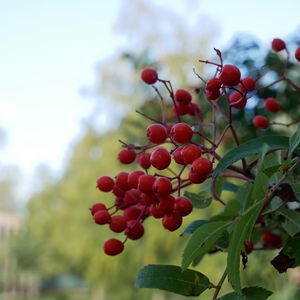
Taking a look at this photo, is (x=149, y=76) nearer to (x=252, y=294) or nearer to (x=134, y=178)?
(x=134, y=178)

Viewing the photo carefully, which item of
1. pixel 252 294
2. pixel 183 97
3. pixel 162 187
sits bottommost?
pixel 252 294

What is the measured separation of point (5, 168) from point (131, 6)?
78.5 feet

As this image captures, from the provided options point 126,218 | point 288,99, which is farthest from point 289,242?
point 288,99

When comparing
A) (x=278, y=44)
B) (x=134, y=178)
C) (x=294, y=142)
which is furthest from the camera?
(x=278, y=44)

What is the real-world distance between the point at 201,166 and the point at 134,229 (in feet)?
0.51

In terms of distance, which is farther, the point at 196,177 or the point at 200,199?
the point at 200,199

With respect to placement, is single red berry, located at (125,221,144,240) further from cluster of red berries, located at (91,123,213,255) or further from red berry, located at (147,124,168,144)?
red berry, located at (147,124,168,144)

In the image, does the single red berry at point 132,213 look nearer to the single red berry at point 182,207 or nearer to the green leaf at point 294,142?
the single red berry at point 182,207

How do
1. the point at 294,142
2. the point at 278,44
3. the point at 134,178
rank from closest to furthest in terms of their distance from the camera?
the point at 294,142 → the point at 134,178 → the point at 278,44

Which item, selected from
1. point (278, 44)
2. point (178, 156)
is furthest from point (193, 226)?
point (278, 44)

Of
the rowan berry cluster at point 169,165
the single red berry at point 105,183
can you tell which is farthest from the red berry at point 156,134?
the single red berry at point 105,183

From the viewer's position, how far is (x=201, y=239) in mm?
484

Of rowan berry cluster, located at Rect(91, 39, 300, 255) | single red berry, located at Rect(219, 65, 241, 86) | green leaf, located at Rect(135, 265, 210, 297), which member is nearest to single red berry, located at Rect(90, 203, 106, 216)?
rowan berry cluster, located at Rect(91, 39, 300, 255)

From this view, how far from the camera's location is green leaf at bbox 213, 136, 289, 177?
1.54ft
